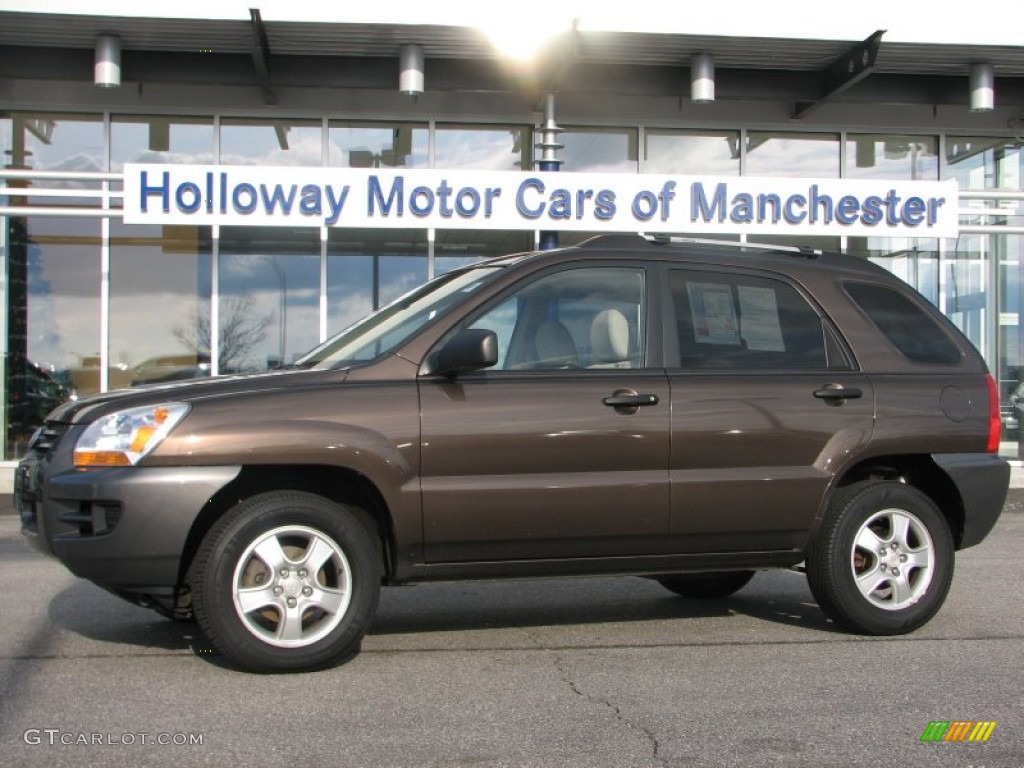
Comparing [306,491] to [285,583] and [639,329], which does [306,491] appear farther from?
[639,329]

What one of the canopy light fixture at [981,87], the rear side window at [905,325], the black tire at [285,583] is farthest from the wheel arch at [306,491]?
the canopy light fixture at [981,87]

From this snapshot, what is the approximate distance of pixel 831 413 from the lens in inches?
212

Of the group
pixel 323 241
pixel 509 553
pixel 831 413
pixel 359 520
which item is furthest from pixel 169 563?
pixel 323 241

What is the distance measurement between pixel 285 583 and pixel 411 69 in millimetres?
9271

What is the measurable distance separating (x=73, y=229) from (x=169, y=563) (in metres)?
10.5

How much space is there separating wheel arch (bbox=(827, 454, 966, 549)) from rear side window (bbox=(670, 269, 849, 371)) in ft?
1.79

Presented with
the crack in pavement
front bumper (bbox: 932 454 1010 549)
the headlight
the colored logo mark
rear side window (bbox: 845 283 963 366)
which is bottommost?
the colored logo mark

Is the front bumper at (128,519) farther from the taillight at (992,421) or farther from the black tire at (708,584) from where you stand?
the taillight at (992,421)

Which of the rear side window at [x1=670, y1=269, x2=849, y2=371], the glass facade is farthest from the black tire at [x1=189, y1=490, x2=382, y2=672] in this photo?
the glass facade

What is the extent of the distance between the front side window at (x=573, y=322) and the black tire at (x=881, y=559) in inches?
50.5

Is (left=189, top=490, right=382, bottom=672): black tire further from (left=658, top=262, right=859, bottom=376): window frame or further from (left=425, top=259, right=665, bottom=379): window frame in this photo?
(left=658, top=262, right=859, bottom=376): window frame

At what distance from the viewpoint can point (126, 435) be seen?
4590 mm

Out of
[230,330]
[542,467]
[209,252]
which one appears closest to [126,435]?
[542,467]

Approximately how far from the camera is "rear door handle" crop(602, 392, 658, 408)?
504 cm
